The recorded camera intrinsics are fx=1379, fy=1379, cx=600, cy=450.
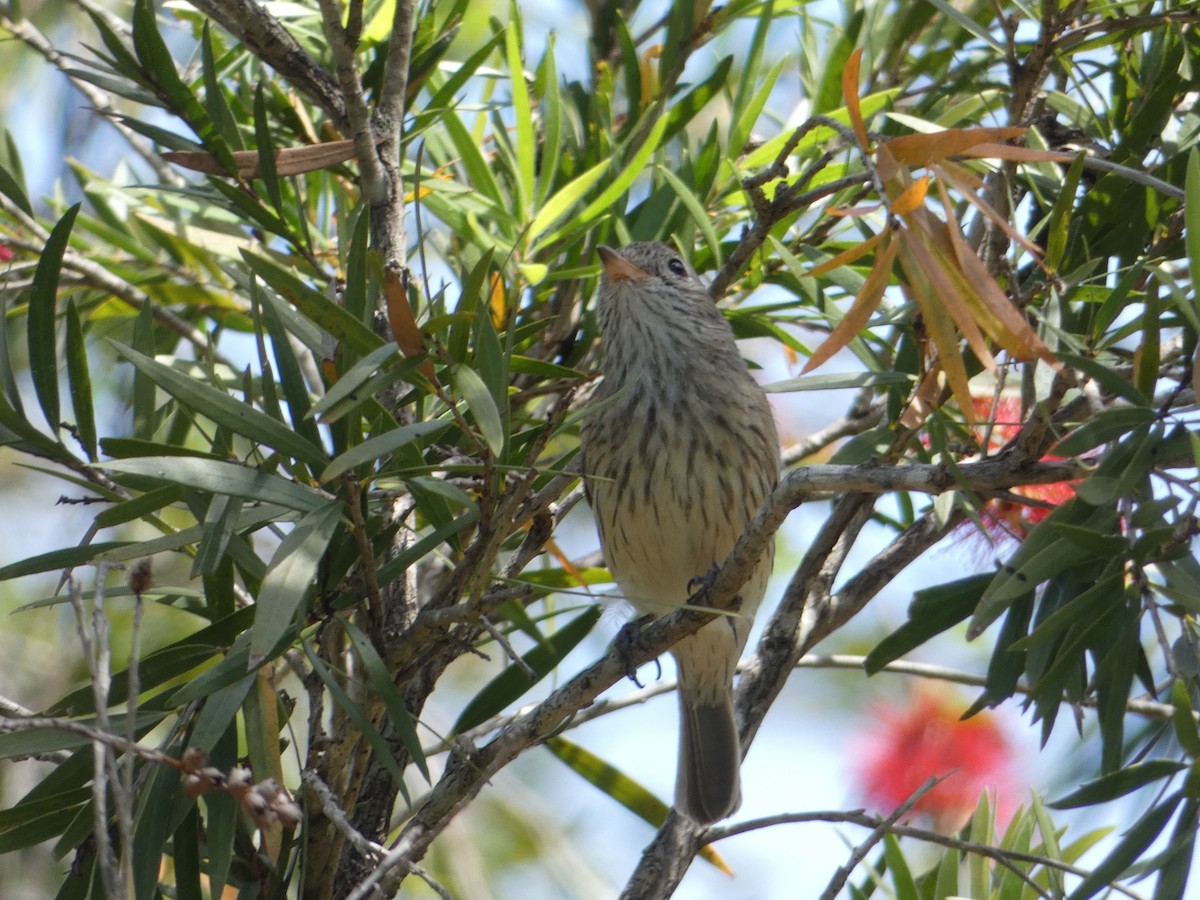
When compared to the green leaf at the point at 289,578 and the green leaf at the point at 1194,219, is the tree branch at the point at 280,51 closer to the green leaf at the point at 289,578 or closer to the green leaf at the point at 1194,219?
the green leaf at the point at 289,578

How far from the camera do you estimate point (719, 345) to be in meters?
3.95

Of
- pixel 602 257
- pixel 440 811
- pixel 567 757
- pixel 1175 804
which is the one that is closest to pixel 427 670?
pixel 440 811

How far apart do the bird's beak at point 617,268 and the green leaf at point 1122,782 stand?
1.80 meters

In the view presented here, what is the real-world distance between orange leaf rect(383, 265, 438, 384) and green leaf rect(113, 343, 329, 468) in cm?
23

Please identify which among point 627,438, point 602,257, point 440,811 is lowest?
point 440,811

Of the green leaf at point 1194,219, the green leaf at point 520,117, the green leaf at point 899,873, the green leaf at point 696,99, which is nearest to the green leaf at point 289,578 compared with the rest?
the green leaf at point 1194,219

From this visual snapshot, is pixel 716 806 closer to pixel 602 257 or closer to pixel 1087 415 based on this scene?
pixel 602 257

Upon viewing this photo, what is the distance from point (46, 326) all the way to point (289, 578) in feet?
2.69

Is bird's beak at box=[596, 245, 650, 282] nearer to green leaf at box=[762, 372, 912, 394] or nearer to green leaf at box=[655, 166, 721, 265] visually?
green leaf at box=[655, 166, 721, 265]

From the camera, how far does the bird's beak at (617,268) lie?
11.1 ft

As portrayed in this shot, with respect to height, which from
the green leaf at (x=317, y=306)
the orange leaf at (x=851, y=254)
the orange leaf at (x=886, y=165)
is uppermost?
the orange leaf at (x=886, y=165)

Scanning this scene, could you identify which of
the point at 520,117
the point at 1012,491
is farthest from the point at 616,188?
the point at 1012,491

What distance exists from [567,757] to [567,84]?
5.78ft

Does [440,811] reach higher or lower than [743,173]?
lower
